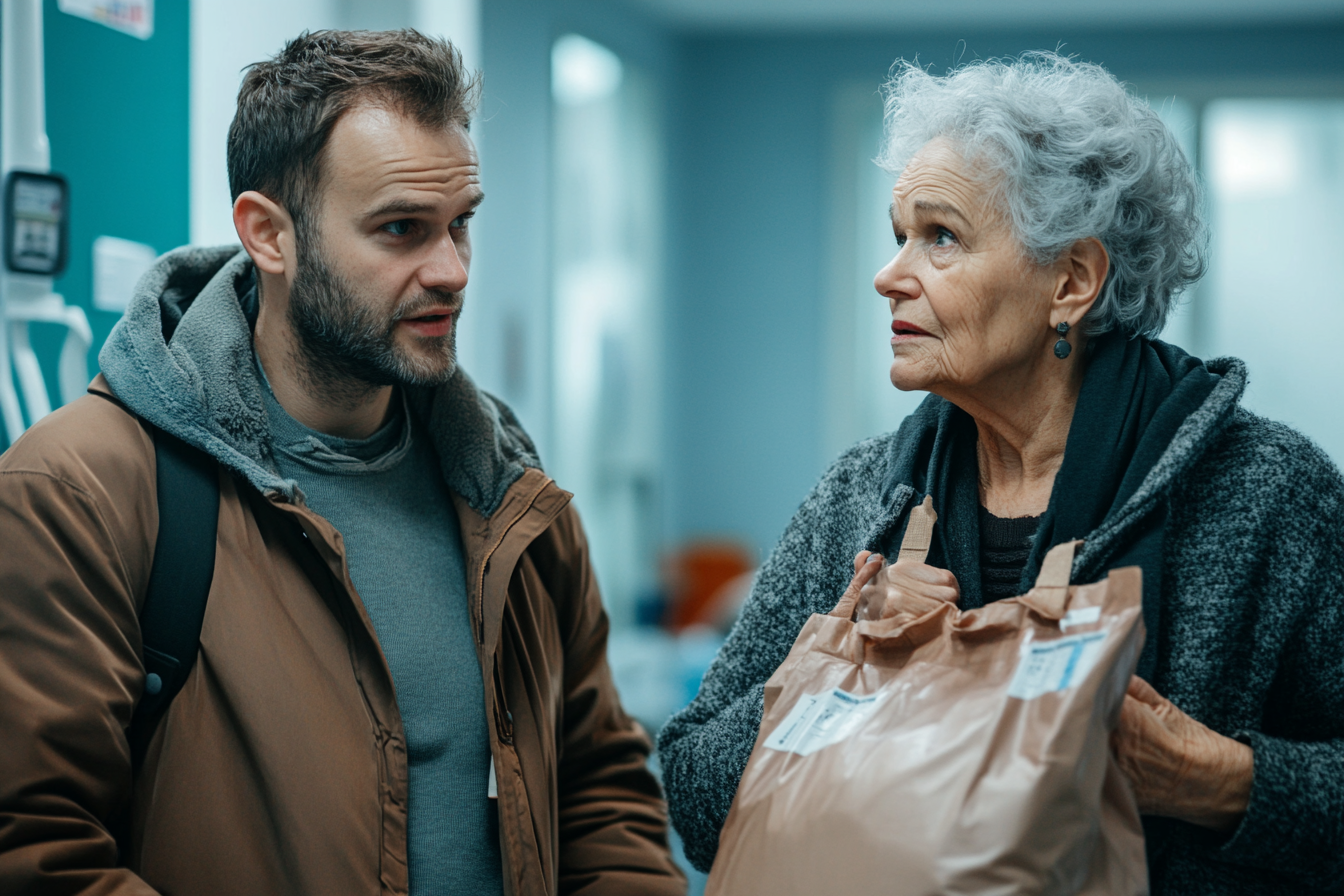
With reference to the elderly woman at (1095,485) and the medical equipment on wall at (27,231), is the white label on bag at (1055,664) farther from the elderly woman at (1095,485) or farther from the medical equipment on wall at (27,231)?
the medical equipment on wall at (27,231)

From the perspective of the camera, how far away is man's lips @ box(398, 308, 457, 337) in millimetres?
1309

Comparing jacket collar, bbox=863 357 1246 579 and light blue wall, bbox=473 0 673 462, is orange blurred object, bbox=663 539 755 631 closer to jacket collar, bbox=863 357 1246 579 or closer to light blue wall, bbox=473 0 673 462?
light blue wall, bbox=473 0 673 462

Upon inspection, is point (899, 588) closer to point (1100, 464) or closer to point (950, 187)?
point (1100, 464)

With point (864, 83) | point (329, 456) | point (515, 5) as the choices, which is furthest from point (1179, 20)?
point (329, 456)

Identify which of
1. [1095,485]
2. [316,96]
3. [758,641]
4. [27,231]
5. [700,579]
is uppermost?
[316,96]

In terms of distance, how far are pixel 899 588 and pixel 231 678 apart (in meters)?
0.64

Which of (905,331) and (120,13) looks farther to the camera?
(120,13)

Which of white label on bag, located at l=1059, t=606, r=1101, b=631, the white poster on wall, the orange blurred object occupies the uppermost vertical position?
the white poster on wall

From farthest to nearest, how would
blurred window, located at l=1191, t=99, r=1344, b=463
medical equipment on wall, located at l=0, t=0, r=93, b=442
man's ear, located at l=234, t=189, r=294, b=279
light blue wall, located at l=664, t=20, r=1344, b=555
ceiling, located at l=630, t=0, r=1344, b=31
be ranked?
light blue wall, located at l=664, t=20, r=1344, b=555 < blurred window, located at l=1191, t=99, r=1344, b=463 < ceiling, located at l=630, t=0, r=1344, b=31 < medical equipment on wall, located at l=0, t=0, r=93, b=442 < man's ear, located at l=234, t=189, r=294, b=279

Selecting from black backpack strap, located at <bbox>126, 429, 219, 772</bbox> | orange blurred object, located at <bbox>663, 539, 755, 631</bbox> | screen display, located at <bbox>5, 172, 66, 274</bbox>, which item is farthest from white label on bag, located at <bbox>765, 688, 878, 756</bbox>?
orange blurred object, located at <bbox>663, 539, 755, 631</bbox>

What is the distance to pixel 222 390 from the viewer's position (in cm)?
121

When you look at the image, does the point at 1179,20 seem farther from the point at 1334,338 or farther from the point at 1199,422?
the point at 1199,422

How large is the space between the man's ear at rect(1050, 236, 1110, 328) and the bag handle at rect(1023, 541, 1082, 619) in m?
0.35

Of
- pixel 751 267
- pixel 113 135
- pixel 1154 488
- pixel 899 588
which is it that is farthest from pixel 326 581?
pixel 751 267
